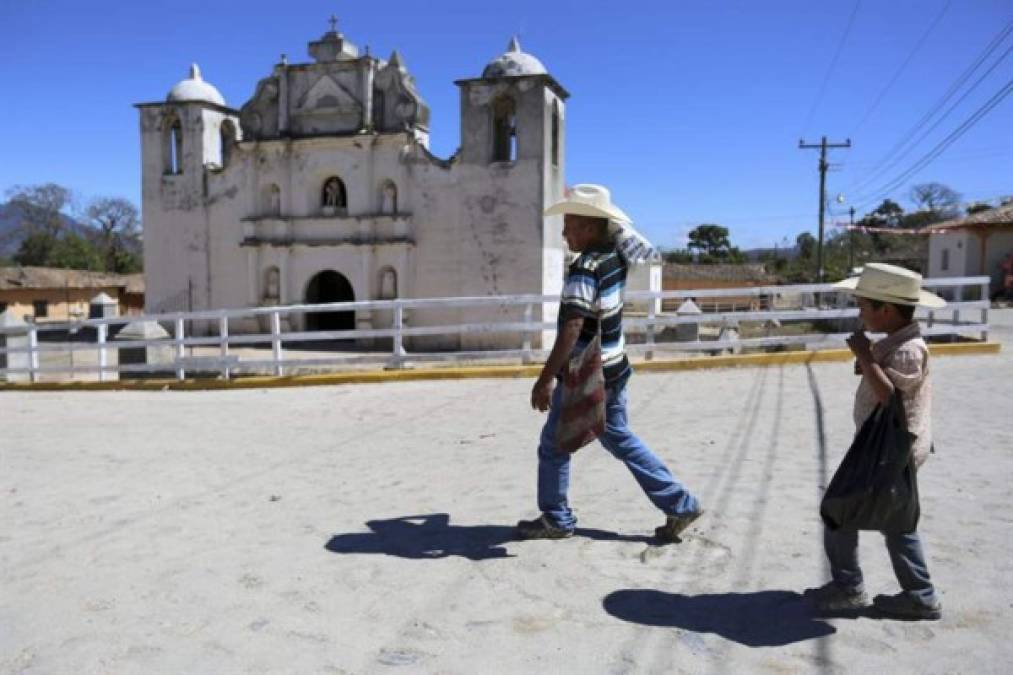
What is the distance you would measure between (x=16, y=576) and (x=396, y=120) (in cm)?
2134

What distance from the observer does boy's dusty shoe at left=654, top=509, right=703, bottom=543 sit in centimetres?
416

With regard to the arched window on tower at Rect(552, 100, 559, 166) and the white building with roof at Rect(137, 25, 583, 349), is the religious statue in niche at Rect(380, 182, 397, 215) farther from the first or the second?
the arched window on tower at Rect(552, 100, 559, 166)

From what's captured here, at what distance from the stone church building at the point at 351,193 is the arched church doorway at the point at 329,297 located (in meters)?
0.07

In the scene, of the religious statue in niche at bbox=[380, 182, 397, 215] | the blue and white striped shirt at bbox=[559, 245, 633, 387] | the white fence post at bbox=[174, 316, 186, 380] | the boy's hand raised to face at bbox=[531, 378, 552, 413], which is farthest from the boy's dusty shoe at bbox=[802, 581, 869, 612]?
the religious statue in niche at bbox=[380, 182, 397, 215]

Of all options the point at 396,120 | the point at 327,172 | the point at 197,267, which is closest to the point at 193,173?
the point at 197,267

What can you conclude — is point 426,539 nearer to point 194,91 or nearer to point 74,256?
point 194,91

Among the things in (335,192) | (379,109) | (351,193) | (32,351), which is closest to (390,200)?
(351,193)

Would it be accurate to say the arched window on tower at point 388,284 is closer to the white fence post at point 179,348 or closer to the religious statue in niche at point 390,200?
the religious statue in niche at point 390,200

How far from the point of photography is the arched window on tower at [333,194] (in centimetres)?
2527

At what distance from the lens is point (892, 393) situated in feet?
10.1

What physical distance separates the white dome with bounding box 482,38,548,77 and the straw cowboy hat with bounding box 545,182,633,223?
18888 millimetres

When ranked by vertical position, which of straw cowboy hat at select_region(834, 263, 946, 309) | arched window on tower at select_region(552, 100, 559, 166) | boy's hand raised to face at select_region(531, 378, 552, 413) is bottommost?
boy's hand raised to face at select_region(531, 378, 552, 413)

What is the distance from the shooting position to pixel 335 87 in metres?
24.4

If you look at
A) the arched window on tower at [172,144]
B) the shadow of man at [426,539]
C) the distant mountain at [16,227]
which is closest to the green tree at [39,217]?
the distant mountain at [16,227]
